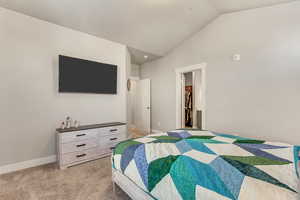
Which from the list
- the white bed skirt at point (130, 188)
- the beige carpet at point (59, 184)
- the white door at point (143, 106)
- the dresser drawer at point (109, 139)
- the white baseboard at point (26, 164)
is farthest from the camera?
the white door at point (143, 106)

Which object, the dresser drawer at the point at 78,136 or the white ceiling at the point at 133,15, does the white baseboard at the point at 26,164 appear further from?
the white ceiling at the point at 133,15

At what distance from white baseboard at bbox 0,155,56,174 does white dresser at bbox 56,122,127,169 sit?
1.30 feet

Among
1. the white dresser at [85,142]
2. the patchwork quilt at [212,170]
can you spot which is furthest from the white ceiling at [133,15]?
the patchwork quilt at [212,170]

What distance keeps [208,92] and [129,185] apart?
2.72 metres

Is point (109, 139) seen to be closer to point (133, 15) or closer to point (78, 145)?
point (78, 145)

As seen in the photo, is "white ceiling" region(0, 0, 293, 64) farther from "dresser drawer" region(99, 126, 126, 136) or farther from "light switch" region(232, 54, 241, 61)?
"dresser drawer" region(99, 126, 126, 136)

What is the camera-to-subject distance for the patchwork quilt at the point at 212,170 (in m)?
0.84

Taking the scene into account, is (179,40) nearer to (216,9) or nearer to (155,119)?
(216,9)

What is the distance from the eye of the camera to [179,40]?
379cm

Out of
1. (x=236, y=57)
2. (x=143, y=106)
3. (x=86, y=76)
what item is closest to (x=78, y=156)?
(x=86, y=76)

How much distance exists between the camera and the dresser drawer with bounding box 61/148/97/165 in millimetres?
2345

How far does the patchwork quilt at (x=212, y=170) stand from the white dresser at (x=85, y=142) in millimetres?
1152

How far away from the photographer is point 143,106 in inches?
196

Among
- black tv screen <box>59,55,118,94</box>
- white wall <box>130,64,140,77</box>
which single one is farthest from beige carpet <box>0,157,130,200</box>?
white wall <box>130,64,140,77</box>
